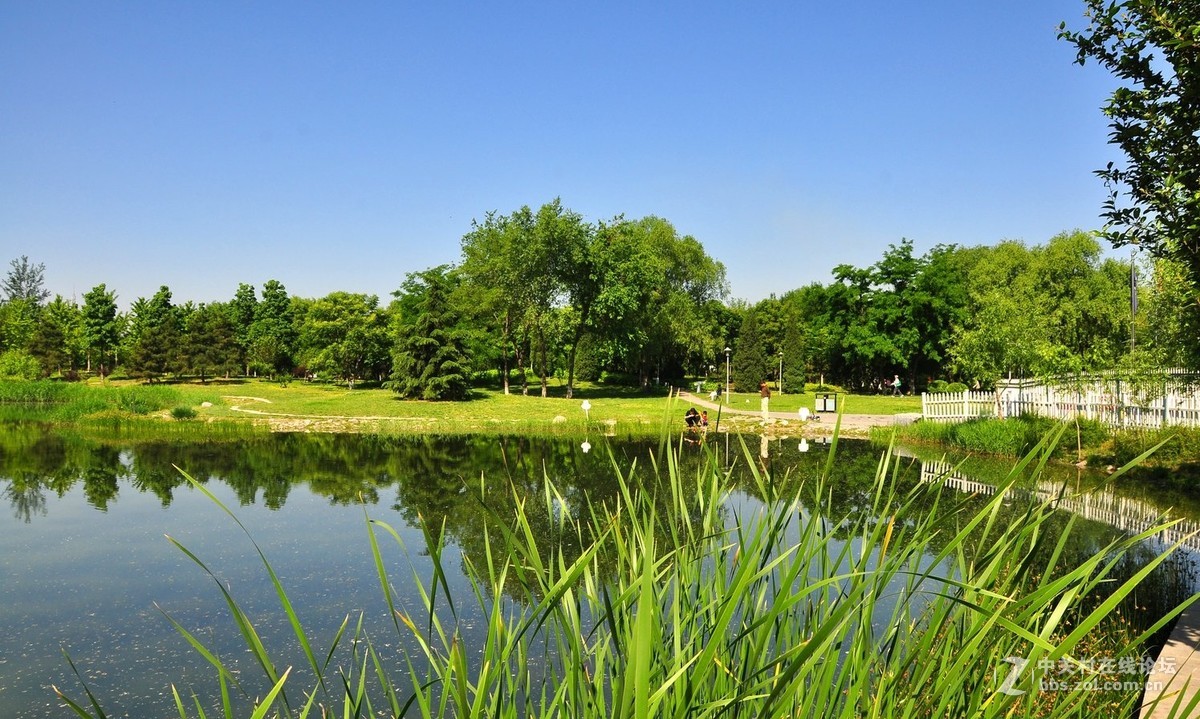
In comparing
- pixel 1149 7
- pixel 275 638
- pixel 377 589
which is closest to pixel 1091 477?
pixel 1149 7

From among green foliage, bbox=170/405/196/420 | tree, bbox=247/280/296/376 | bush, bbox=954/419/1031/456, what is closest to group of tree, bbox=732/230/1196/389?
bush, bbox=954/419/1031/456

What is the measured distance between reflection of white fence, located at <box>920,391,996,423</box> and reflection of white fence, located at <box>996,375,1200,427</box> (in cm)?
75

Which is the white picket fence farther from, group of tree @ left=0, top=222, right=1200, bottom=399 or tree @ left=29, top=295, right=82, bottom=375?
tree @ left=29, top=295, right=82, bottom=375

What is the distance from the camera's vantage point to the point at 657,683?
2.12 m

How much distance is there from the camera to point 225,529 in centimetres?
1142

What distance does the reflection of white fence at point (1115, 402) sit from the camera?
15250 millimetres

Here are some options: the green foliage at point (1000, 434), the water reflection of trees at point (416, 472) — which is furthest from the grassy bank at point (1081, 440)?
the water reflection of trees at point (416, 472)

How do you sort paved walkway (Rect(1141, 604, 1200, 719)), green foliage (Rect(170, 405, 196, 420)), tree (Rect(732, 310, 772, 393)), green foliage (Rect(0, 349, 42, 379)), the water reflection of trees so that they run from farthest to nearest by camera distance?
tree (Rect(732, 310, 772, 393)), green foliage (Rect(0, 349, 42, 379)), green foliage (Rect(170, 405, 196, 420)), the water reflection of trees, paved walkway (Rect(1141, 604, 1200, 719))

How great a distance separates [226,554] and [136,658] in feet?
11.7

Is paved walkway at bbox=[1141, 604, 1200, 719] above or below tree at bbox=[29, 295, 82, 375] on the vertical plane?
below

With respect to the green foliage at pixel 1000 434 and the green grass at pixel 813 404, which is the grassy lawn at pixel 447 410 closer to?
the green grass at pixel 813 404

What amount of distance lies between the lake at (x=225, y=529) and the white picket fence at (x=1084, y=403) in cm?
254

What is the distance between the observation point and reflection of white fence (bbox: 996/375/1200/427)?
15250 mm

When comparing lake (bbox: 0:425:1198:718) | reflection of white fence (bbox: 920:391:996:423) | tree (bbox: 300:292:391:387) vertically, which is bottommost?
lake (bbox: 0:425:1198:718)
